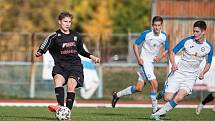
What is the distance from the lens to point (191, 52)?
51.1 feet

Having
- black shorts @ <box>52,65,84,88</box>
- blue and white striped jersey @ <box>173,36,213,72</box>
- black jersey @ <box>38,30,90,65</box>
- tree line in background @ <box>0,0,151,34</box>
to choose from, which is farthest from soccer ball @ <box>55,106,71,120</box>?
tree line in background @ <box>0,0,151,34</box>

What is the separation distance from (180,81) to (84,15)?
172ft

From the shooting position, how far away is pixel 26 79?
95.3ft

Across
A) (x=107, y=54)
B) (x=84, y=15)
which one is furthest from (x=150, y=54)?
(x=84, y=15)

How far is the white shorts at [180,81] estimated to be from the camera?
609 inches

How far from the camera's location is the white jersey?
58.0ft

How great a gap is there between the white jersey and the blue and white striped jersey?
2.01m

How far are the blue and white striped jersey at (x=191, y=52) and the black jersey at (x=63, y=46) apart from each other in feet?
7.48

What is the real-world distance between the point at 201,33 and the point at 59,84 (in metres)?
3.24

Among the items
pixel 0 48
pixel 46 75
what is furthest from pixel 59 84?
pixel 0 48

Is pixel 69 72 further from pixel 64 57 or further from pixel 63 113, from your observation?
pixel 63 113

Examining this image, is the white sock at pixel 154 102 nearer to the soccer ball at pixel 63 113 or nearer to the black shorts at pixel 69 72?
the black shorts at pixel 69 72

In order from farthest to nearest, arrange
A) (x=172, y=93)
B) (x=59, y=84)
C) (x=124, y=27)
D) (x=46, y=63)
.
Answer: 1. (x=124, y=27)
2. (x=46, y=63)
3. (x=172, y=93)
4. (x=59, y=84)

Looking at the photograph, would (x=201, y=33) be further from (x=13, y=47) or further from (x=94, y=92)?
(x=13, y=47)
